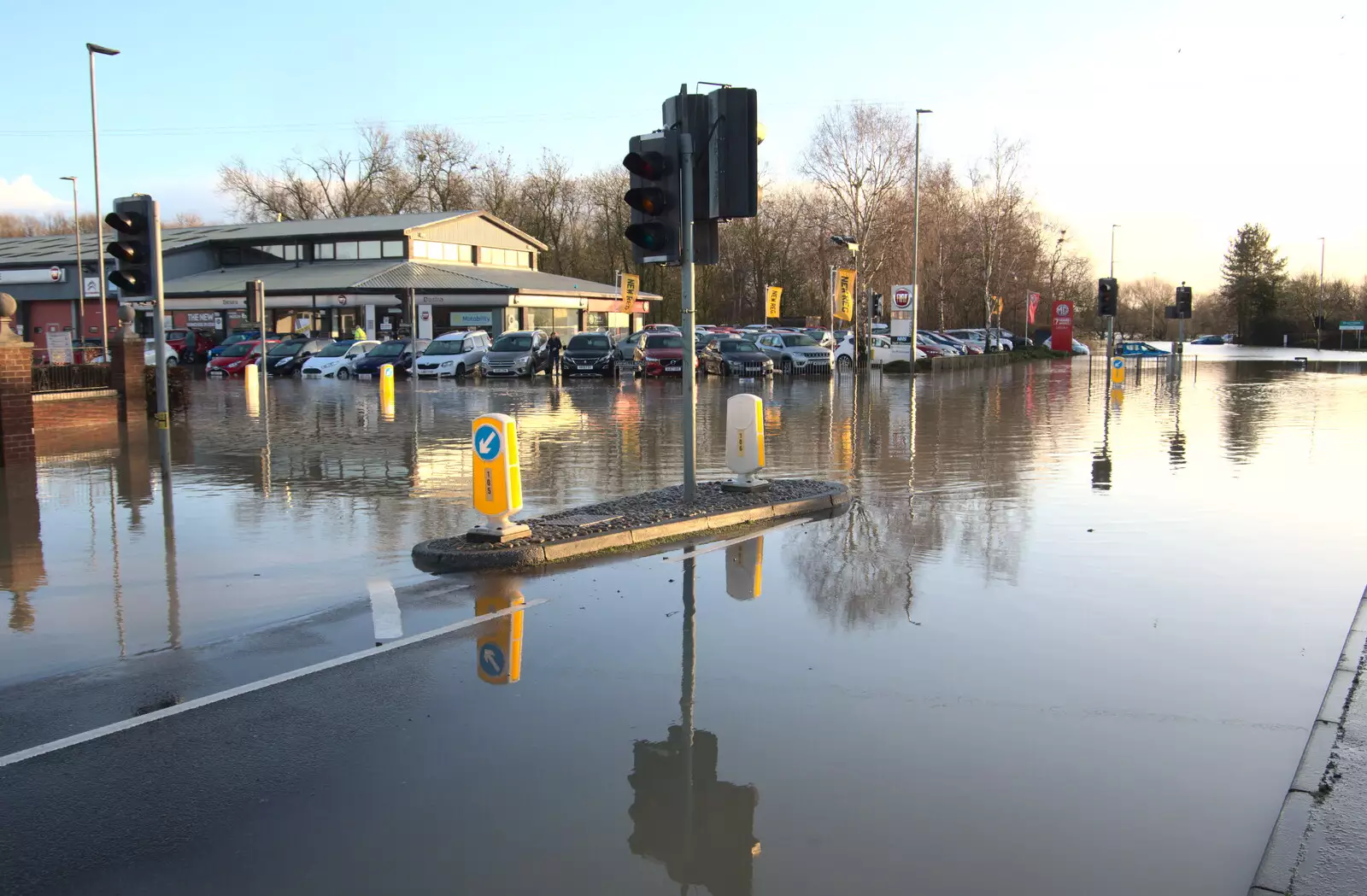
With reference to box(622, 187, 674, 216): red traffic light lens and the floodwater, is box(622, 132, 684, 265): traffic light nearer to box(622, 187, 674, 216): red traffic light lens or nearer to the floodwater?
box(622, 187, 674, 216): red traffic light lens

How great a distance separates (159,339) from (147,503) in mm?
1823

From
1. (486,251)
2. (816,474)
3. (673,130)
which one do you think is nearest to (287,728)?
(673,130)

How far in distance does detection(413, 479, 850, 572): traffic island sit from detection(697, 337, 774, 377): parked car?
28025mm

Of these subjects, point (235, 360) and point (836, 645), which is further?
point (235, 360)

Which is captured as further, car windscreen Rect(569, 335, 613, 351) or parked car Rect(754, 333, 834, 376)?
parked car Rect(754, 333, 834, 376)

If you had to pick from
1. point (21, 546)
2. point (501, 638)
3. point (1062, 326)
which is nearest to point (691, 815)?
point (501, 638)

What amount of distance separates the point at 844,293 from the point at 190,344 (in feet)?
105

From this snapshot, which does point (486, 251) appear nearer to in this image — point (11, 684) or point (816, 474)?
point (816, 474)

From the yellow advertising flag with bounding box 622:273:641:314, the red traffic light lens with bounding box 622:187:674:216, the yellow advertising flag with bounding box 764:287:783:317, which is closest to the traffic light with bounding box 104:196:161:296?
the red traffic light lens with bounding box 622:187:674:216

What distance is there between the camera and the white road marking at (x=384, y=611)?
22.8ft

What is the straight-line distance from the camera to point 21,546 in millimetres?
10062

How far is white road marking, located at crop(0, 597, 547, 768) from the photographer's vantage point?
16.7ft

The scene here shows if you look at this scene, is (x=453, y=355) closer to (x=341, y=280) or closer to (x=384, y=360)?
(x=384, y=360)

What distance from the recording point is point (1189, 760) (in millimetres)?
4930
